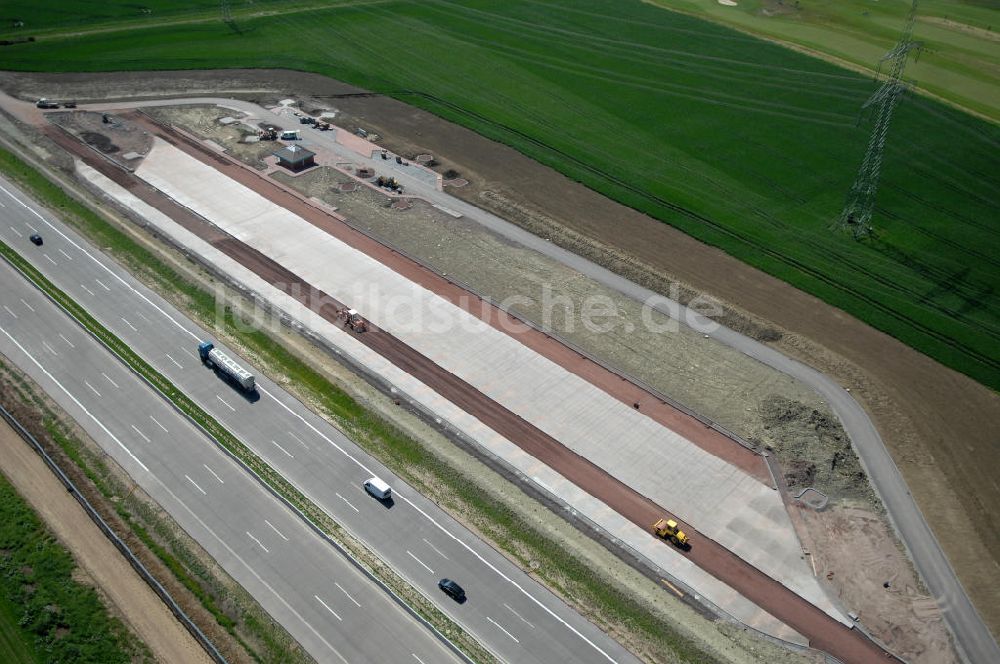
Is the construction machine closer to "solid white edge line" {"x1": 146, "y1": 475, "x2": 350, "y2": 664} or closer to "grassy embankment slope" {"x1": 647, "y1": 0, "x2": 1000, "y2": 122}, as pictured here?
"solid white edge line" {"x1": 146, "y1": 475, "x2": 350, "y2": 664}

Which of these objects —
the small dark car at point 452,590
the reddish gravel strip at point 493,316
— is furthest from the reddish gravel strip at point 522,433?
the small dark car at point 452,590

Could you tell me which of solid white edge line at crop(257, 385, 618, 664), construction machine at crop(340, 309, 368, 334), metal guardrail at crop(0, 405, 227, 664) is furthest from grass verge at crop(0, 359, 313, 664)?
construction machine at crop(340, 309, 368, 334)

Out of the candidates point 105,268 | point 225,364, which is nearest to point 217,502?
point 225,364

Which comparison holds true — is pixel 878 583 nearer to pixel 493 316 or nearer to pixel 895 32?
pixel 493 316

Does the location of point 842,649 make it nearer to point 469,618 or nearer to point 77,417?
point 469,618

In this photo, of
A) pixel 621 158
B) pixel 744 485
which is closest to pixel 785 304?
pixel 744 485

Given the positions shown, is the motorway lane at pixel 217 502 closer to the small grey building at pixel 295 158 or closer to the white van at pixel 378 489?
the white van at pixel 378 489

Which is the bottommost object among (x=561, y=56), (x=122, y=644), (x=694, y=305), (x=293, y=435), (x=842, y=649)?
(x=122, y=644)
